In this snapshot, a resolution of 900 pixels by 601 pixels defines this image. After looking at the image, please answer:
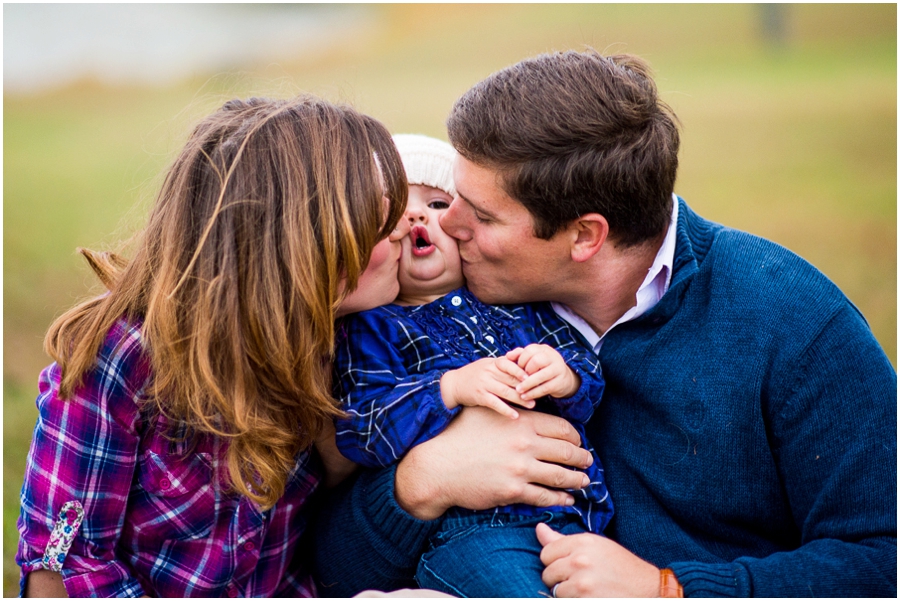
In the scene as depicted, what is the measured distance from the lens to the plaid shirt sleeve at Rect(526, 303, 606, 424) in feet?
6.50

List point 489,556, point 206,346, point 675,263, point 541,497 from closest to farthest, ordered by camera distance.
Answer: point 206,346 → point 489,556 → point 541,497 → point 675,263

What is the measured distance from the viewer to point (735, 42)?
7.96 m

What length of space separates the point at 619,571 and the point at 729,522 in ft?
1.18

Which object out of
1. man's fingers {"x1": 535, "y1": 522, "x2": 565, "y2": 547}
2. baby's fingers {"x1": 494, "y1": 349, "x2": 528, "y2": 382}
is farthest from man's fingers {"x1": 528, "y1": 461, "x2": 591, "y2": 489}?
baby's fingers {"x1": 494, "y1": 349, "x2": 528, "y2": 382}

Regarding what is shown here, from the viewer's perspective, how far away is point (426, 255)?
7.00 ft

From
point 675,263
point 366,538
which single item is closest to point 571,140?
point 675,263

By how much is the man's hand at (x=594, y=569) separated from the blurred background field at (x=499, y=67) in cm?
582

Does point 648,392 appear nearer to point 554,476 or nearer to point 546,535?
point 554,476

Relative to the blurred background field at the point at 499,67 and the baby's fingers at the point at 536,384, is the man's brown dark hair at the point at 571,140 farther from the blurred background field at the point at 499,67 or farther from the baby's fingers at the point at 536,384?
the blurred background field at the point at 499,67

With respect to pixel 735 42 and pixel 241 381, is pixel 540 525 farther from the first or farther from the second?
pixel 735 42

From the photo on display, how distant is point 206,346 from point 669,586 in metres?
1.18

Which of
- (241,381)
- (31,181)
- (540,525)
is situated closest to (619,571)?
(540,525)

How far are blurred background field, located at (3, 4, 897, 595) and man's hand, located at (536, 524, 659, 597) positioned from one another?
582cm

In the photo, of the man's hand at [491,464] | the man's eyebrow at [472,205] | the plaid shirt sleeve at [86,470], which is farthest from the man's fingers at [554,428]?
the plaid shirt sleeve at [86,470]
